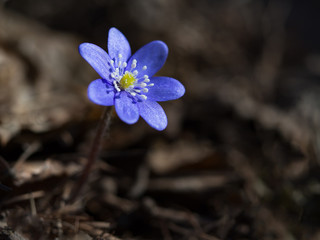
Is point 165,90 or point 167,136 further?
point 167,136

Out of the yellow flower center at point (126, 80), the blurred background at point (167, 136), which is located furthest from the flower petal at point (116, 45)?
the blurred background at point (167, 136)

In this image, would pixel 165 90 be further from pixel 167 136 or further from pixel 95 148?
pixel 167 136

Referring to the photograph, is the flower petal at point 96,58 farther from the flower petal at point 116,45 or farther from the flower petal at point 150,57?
the flower petal at point 150,57

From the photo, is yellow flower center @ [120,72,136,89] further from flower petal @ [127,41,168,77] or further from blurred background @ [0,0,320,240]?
blurred background @ [0,0,320,240]

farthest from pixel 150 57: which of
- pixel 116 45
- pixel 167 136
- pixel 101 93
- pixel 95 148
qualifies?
pixel 167 136

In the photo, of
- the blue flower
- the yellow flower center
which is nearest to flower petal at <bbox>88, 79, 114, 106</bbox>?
the blue flower

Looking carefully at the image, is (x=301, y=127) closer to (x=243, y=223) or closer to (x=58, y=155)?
(x=243, y=223)
